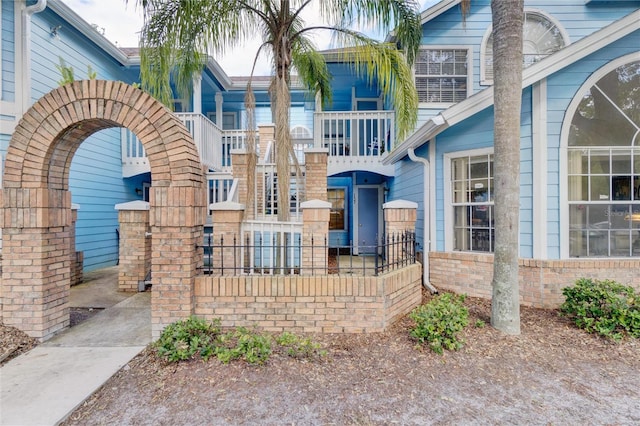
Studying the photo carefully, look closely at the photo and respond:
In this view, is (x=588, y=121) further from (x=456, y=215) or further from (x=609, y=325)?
(x=609, y=325)

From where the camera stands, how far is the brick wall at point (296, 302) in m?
3.93

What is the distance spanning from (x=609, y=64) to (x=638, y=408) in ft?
16.9

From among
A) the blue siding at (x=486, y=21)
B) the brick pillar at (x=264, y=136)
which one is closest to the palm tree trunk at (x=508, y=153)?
the blue siding at (x=486, y=21)

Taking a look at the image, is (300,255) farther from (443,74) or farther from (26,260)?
(443,74)

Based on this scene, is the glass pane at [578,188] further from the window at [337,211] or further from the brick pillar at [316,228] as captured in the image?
the window at [337,211]

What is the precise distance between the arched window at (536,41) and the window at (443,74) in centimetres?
47

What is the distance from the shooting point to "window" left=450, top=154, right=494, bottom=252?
18.3ft

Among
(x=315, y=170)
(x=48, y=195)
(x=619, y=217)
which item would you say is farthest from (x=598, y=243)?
(x=48, y=195)

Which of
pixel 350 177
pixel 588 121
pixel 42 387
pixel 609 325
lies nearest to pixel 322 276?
pixel 42 387

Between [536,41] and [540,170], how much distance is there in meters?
4.87

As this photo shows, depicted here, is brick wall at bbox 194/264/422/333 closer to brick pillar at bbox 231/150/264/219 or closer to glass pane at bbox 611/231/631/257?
brick pillar at bbox 231/150/264/219

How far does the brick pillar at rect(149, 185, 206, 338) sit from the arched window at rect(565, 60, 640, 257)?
19.2 feet

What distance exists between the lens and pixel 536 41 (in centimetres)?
784

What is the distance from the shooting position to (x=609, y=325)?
404 centimetres
